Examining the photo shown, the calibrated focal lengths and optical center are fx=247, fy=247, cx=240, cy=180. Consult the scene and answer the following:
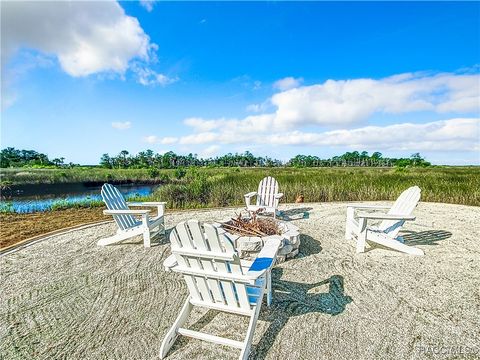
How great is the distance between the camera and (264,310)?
232 cm

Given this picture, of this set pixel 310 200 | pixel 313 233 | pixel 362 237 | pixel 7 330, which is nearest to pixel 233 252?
pixel 7 330

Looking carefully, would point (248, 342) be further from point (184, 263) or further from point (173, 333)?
point (184, 263)

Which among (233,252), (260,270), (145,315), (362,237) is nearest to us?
(233,252)

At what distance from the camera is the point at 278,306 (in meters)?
2.39

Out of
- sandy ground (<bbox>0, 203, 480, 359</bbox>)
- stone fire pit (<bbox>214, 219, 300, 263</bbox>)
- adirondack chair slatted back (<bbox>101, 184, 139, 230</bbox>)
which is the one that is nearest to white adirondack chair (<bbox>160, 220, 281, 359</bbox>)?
sandy ground (<bbox>0, 203, 480, 359</bbox>)

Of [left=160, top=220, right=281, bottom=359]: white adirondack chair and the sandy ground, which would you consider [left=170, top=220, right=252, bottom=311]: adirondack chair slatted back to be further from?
the sandy ground

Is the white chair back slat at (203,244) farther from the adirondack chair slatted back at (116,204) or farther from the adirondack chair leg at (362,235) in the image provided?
the adirondack chair slatted back at (116,204)

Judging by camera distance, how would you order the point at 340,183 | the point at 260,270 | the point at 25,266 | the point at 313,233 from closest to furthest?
1. the point at 260,270
2. the point at 25,266
3. the point at 313,233
4. the point at 340,183

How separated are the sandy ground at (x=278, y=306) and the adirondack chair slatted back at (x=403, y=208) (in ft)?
1.29

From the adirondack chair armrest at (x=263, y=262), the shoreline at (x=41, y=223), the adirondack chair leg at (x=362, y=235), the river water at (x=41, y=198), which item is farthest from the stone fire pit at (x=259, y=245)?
the river water at (x=41, y=198)

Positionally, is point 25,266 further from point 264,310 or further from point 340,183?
point 340,183

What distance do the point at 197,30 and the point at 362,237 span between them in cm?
853

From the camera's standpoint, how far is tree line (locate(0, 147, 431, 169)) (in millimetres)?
49594

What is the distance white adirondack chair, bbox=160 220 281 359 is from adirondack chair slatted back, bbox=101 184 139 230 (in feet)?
8.14
